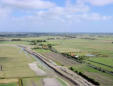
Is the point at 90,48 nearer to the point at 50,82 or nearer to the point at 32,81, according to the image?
the point at 50,82

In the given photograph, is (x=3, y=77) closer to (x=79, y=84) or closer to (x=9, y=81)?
(x=9, y=81)

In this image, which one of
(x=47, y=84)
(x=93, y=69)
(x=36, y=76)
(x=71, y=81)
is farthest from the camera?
(x=93, y=69)

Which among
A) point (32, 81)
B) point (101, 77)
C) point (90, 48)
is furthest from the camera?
point (90, 48)

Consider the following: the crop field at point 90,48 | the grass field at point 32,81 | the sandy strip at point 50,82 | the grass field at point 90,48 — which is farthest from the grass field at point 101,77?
the crop field at point 90,48

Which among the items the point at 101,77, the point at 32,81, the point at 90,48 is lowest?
the point at 32,81

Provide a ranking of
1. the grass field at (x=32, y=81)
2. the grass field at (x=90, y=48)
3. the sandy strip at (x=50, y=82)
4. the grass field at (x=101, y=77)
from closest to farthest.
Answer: the grass field at (x=32, y=81), the sandy strip at (x=50, y=82), the grass field at (x=101, y=77), the grass field at (x=90, y=48)

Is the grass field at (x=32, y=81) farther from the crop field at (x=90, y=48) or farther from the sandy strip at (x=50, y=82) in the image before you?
the crop field at (x=90, y=48)

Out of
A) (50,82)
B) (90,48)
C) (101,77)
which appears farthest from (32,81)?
(90,48)

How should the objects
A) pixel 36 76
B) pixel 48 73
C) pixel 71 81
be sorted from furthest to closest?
pixel 48 73 < pixel 36 76 < pixel 71 81

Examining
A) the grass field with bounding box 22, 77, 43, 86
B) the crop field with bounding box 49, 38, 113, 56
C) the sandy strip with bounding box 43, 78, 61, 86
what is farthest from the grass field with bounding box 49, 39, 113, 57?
the grass field with bounding box 22, 77, 43, 86

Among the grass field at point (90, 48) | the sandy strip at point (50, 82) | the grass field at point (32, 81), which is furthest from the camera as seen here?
the grass field at point (90, 48)

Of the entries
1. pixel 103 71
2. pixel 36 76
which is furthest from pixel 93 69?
pixel 36 76
